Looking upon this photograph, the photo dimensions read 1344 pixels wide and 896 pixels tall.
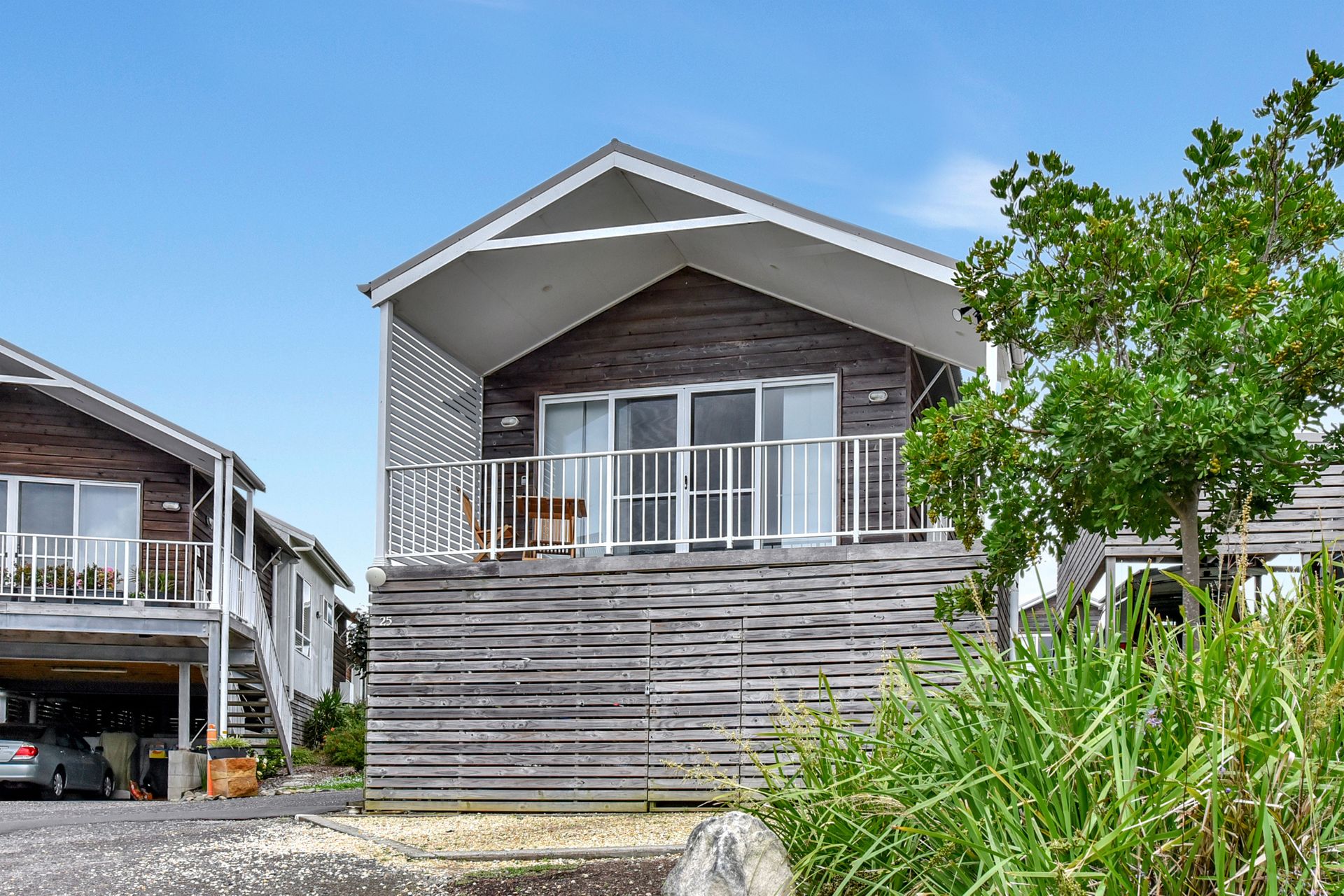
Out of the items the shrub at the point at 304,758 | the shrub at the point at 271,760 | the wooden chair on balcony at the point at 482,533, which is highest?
the wooden chair on balcony at the point at 482,533

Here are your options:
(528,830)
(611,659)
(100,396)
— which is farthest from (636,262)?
(100,396)

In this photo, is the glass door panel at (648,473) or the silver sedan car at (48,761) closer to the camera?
the glass door panel at (648,473)

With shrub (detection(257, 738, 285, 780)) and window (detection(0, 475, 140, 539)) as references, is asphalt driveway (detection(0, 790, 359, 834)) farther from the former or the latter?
window (detection(0, 475, 140, 539))

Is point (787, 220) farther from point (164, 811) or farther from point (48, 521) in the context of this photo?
point (48, 521)

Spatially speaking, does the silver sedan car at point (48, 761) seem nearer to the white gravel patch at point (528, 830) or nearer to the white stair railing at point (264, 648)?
the white stair railing at point (264, 648)

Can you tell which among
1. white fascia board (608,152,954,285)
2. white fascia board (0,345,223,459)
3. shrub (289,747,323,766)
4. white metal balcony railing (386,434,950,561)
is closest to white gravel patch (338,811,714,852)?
white metal balcony railing (386,434,950,561)

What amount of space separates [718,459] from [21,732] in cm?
956

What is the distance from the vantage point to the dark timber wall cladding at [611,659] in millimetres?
10531

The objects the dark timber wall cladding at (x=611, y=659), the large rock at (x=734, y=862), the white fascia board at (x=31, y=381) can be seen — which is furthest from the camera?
the white fascia board at (x=31, y=381)

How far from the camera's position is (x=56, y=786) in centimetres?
1630

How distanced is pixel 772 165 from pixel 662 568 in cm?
416

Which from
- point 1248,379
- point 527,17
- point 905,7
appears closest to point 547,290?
point 527,17

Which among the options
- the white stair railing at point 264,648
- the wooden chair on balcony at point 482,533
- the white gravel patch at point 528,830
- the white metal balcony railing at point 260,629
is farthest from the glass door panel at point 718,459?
the white stair railing at point 264,648

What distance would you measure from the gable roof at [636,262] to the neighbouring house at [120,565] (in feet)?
19.4
